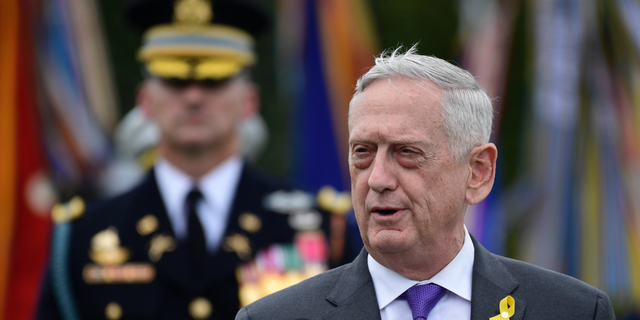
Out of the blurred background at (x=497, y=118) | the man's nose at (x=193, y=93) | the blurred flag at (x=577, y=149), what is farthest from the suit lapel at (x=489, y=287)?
the blurred flag at (x=577, y=149)

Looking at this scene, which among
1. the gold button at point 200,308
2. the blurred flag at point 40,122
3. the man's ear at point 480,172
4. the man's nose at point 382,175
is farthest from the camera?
the blurred flag at point 40,122

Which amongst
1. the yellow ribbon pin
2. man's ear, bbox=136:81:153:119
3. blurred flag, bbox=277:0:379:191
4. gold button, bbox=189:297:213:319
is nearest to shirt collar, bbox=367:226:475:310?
the yellow ribbon pin

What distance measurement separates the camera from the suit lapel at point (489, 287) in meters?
2.52

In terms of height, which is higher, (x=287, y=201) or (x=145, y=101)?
(x=145, y=101)

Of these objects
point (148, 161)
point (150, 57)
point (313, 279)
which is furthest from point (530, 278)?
point (148, 161)

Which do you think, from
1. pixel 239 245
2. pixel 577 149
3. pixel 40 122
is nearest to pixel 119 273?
pixel 239 245

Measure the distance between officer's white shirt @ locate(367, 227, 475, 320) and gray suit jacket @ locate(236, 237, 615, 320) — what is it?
0.09ft

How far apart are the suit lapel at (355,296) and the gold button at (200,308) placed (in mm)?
2350

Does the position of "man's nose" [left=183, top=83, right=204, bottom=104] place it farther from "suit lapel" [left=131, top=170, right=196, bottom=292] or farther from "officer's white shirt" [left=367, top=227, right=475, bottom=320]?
"officer's white shirt" [left=367, top=227, right=475, bottom=320]

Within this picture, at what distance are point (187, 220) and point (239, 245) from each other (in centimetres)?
Answer: 37

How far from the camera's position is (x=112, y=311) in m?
4.98

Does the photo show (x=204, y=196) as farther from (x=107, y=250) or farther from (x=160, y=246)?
(x=107, y=250)

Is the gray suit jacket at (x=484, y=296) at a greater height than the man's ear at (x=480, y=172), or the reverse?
the man's ear at (x=480, y=172)

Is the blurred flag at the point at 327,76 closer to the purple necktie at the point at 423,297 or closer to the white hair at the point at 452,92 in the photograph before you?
the white hair at the point at 452,92
